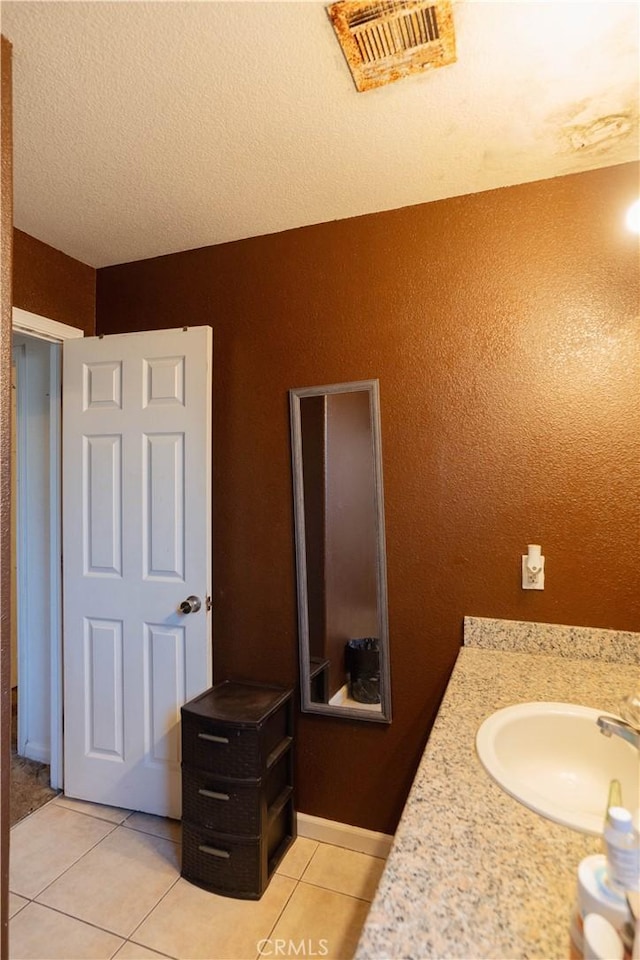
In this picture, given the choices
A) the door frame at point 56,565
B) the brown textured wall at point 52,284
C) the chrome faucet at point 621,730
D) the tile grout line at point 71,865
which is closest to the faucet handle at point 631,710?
the chrome faucet at point 621,730

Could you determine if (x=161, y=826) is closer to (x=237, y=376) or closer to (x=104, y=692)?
(x=104, y=692)

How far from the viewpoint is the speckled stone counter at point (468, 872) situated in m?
0.62

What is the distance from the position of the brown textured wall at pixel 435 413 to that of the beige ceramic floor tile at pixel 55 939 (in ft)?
2.62

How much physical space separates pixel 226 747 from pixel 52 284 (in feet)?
6.77

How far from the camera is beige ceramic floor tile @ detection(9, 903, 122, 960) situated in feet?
4.85

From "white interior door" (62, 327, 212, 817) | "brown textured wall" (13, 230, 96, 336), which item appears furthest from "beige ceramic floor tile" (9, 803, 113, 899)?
"brown textured wall" (13, 230, 96, 336)

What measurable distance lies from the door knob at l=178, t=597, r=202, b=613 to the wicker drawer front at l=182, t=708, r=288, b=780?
39 cm

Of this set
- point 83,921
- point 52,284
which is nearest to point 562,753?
point 83,921

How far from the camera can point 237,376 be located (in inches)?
82.4

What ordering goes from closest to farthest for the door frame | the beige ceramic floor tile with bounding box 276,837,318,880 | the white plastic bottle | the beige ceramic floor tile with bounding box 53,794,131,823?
the white plastic bottle, the beige ceramic floor tile with bounding box 276,837,318,880, the beige ceramic floor tile with bounding box 53,794,131,823, the door frame

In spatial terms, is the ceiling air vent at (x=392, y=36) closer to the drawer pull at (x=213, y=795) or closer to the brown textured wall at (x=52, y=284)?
the brown textured wall at (x=52, y=284)

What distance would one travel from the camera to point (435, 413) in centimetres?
180

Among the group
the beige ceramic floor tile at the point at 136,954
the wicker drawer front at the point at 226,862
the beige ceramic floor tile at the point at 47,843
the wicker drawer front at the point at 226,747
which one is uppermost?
the wicker drawer front at the point at 226,747

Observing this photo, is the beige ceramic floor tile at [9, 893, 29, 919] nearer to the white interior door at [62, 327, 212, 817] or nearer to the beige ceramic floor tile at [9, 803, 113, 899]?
the beige ceramic floor tile at [9, 803, 113, 899]
